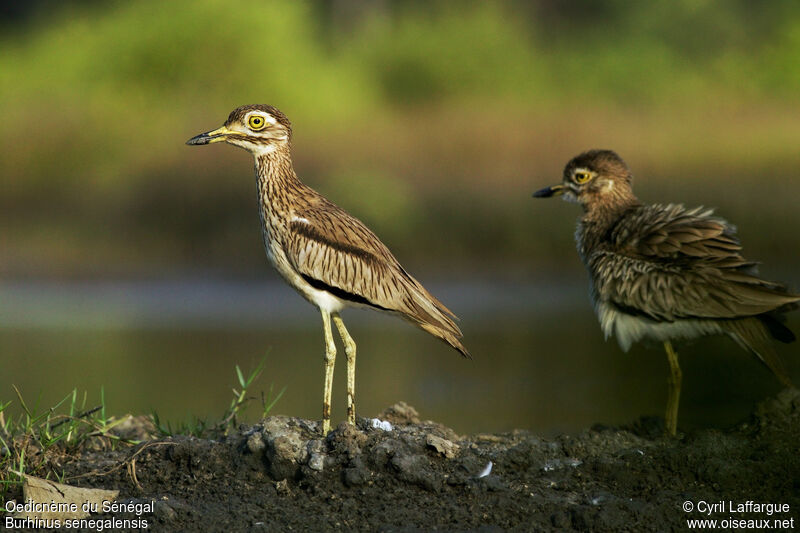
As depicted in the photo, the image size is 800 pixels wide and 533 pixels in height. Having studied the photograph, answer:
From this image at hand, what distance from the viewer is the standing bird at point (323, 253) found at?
6.42 m

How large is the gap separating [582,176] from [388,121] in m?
13.5

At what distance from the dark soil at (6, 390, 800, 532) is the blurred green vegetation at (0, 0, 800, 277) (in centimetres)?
1033

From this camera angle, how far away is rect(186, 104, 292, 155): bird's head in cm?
666

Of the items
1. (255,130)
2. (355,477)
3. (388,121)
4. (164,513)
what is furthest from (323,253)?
(388,121)

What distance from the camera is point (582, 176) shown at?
8.77 meters

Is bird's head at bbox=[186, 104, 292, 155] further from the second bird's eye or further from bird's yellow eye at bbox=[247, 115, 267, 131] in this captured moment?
the second bird's eye

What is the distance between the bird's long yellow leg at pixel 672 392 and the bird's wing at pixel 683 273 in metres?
0.37

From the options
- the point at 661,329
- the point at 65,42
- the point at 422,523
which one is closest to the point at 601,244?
the point at 661,329

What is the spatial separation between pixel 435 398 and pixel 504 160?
1069cm

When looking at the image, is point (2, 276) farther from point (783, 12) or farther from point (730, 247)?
point (783, 12)

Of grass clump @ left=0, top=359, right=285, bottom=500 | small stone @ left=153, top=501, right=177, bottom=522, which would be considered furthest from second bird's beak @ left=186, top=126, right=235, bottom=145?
small stone @ left=153, top=501, right=177, bottom=522

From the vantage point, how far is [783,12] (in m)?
28.2

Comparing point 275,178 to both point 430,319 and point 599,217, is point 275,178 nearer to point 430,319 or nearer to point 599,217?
point 430,319

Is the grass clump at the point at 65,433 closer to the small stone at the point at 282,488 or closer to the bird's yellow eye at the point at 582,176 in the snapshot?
the small stone at the point at 282,488
